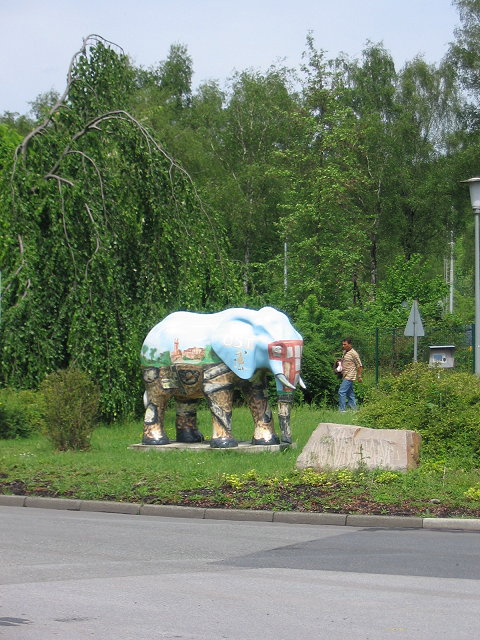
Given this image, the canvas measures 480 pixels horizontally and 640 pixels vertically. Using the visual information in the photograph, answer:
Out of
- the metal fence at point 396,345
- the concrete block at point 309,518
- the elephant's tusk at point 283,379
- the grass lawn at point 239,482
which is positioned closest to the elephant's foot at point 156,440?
the grass lawn at point 239,482

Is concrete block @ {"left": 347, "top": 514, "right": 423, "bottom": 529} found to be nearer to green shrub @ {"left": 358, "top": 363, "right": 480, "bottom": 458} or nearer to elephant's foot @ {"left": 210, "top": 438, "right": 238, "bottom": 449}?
green shrub @ {"left": 358, "top": 363, "right": 480, "bottom": 458}

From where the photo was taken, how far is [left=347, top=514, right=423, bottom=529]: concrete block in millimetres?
12773

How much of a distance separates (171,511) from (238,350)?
4487 millimetres

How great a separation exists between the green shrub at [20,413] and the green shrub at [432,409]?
734cm

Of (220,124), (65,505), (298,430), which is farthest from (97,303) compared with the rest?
(220,124)

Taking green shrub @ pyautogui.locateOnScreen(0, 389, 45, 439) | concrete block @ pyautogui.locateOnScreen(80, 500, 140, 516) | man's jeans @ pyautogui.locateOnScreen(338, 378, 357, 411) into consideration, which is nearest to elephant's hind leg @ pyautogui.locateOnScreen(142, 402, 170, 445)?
green shrub @ pyautogui.locateOnScreen(0, 389, 45, 439)

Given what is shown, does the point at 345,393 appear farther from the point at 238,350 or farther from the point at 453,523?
the point at 453,523

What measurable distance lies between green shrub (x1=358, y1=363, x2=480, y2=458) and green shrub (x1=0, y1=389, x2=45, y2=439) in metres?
7.34

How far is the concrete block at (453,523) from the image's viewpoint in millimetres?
12570

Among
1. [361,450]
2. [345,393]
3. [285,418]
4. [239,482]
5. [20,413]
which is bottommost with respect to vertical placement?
[239,482]

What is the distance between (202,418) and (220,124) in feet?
126

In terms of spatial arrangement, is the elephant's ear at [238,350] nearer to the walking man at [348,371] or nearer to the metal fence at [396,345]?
the walking man at [348,371]

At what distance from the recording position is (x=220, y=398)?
18344 millimetres

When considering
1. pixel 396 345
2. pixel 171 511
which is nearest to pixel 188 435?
pixel 171 511
